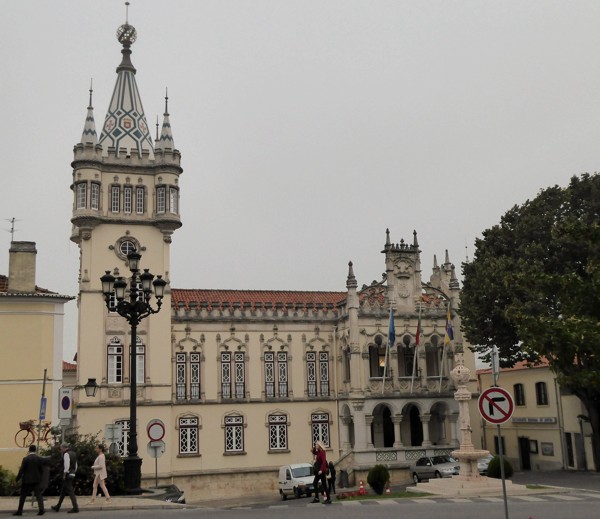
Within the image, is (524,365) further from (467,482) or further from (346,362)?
(467,482)

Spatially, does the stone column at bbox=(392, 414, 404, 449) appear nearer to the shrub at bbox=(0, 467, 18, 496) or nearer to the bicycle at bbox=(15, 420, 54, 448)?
the bicycle at bbox=(15, 420, 54, 448)

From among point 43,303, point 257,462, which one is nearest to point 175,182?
point 43,303

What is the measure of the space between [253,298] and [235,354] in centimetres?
466

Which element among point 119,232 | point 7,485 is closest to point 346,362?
point 119,232

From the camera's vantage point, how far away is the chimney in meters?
35.4

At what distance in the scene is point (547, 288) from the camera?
1309 inches

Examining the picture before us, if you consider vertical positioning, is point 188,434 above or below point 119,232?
below

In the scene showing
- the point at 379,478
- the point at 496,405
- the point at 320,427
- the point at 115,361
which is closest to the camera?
the point at 496,405

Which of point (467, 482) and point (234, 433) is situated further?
point (234, 433)

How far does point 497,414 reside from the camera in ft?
44.7

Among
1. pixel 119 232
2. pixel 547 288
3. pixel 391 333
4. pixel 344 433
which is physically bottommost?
pixel 344 433

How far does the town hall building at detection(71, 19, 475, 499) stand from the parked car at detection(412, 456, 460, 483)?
6.76 ft

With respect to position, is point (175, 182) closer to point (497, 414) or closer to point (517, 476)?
point (517, 476)

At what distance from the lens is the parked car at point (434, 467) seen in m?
37.9
